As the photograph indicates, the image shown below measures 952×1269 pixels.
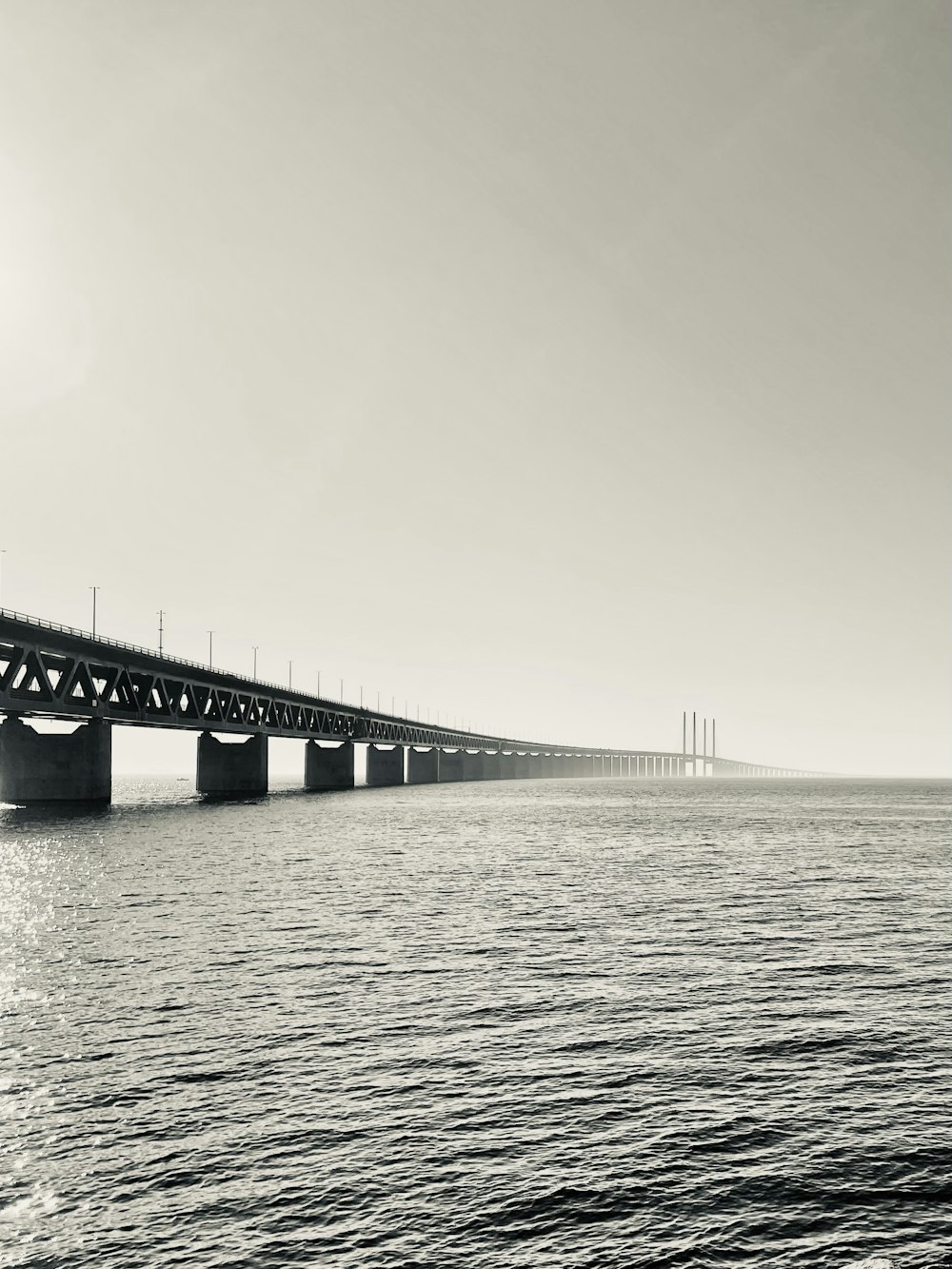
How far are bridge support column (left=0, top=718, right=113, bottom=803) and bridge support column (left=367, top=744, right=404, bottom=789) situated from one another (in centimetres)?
9548

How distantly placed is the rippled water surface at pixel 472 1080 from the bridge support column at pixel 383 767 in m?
149

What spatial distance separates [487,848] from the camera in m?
58.2

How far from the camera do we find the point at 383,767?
188 m

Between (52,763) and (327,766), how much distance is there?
251ft

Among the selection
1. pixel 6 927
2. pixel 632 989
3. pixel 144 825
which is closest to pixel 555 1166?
pixel 632 989

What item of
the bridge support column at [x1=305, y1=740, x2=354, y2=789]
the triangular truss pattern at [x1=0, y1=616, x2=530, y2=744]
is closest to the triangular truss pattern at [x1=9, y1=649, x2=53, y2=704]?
the triangular truss pattern at [x1=0, y1=616, x2=530, y2=744]

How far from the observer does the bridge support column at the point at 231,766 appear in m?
120

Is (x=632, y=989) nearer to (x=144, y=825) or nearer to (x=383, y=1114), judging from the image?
(x=383, y=1114)

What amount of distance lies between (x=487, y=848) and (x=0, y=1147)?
4611cm

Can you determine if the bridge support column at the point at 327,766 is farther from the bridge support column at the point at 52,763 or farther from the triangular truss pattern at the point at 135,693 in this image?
the bridge support column at the point at 52,763

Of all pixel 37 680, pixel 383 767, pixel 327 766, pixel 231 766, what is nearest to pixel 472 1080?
pixel 37 680

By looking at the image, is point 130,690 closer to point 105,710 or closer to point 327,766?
point 105,710

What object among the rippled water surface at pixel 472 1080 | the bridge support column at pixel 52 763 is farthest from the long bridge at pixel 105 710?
the rippled water surface at pixel 472 1080

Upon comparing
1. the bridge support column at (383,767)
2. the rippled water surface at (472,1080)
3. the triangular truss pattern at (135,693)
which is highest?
the triangular truss pattern at (135,693)
